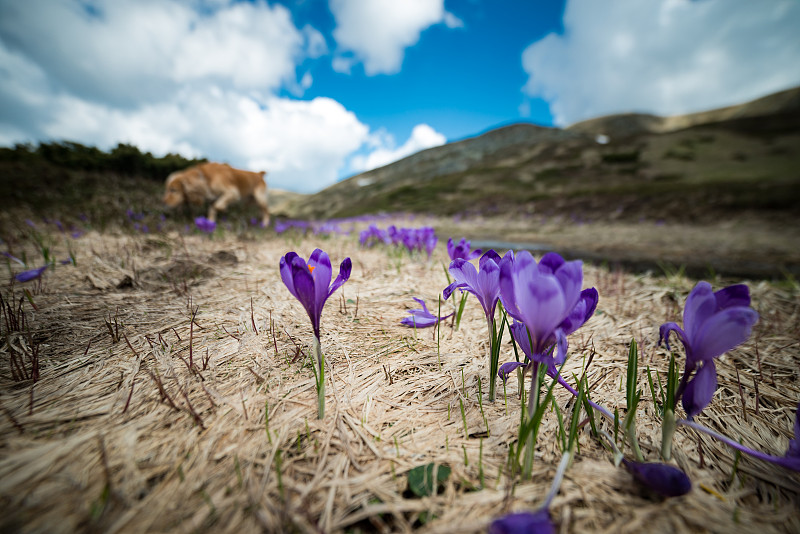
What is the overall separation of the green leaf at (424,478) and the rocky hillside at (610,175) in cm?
1325

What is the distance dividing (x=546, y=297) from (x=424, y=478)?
2.14 feet

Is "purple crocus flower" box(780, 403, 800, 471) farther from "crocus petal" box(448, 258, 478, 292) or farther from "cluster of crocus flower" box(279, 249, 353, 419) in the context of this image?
"cluster of crocus flower" box(279, 249, 353, 419)

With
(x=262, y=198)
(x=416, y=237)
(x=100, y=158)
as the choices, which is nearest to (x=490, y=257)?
(x=416, y=237)

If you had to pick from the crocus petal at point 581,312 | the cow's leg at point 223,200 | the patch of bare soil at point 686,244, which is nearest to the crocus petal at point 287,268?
the crocus petal at point 581,312

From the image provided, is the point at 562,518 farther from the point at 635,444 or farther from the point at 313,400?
the point at 313,400

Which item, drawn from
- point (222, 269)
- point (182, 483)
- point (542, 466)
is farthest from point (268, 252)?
point (542, 466)

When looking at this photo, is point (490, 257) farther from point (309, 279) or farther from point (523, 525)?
point (523, 525)

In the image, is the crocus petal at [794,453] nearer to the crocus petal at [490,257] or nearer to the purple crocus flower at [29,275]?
the crocus petal at [490,257]

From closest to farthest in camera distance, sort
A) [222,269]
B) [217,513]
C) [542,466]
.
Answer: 1. [217,513]
2. [542,466]
3. [222,269]

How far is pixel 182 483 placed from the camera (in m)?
0.82

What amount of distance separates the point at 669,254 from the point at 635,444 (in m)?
6.76

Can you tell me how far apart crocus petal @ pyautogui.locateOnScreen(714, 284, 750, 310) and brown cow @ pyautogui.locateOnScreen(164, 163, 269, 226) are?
6.62 metres

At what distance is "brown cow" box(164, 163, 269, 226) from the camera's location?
570 centimetres

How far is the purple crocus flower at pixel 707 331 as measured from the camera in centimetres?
87
